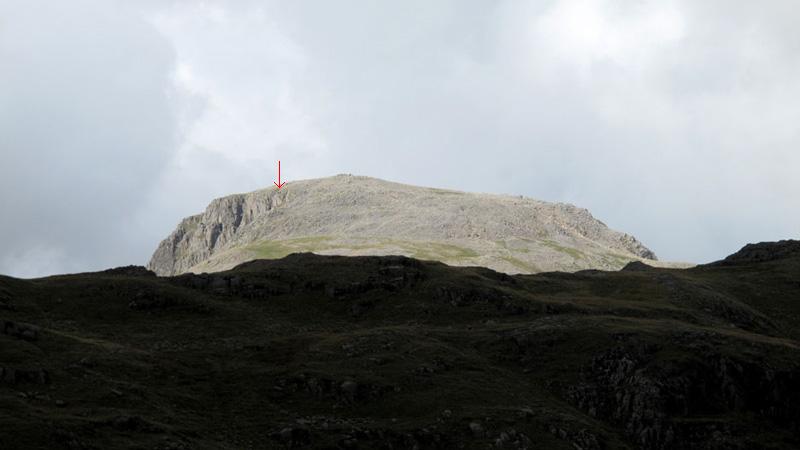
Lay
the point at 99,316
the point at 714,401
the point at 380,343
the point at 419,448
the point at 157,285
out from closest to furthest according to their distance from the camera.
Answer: the point at 419,448 < the point at 714,401 < the point at 380,343 < the point at 99,316 < the point at 157,285

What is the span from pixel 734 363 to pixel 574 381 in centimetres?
1183

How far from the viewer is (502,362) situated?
6619 cm

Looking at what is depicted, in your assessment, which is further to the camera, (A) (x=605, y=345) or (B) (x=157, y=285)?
(B) (x=157, y=285)

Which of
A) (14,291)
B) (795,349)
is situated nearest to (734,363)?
(795,349)

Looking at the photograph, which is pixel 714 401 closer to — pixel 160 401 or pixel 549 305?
pixel 549 305

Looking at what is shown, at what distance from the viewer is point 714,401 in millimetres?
60188

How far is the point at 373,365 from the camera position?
61.5 meters

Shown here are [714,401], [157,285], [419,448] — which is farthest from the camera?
[157,285]

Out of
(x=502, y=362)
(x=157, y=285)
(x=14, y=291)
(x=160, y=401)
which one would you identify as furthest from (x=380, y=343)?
(x=14, y=291)

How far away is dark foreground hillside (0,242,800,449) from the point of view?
50.7m

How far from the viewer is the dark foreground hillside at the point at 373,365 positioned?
5072 cm

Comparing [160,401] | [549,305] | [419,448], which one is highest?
[549,305]

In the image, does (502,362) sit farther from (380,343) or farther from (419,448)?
(419,448)

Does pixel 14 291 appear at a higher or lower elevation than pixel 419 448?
higher
